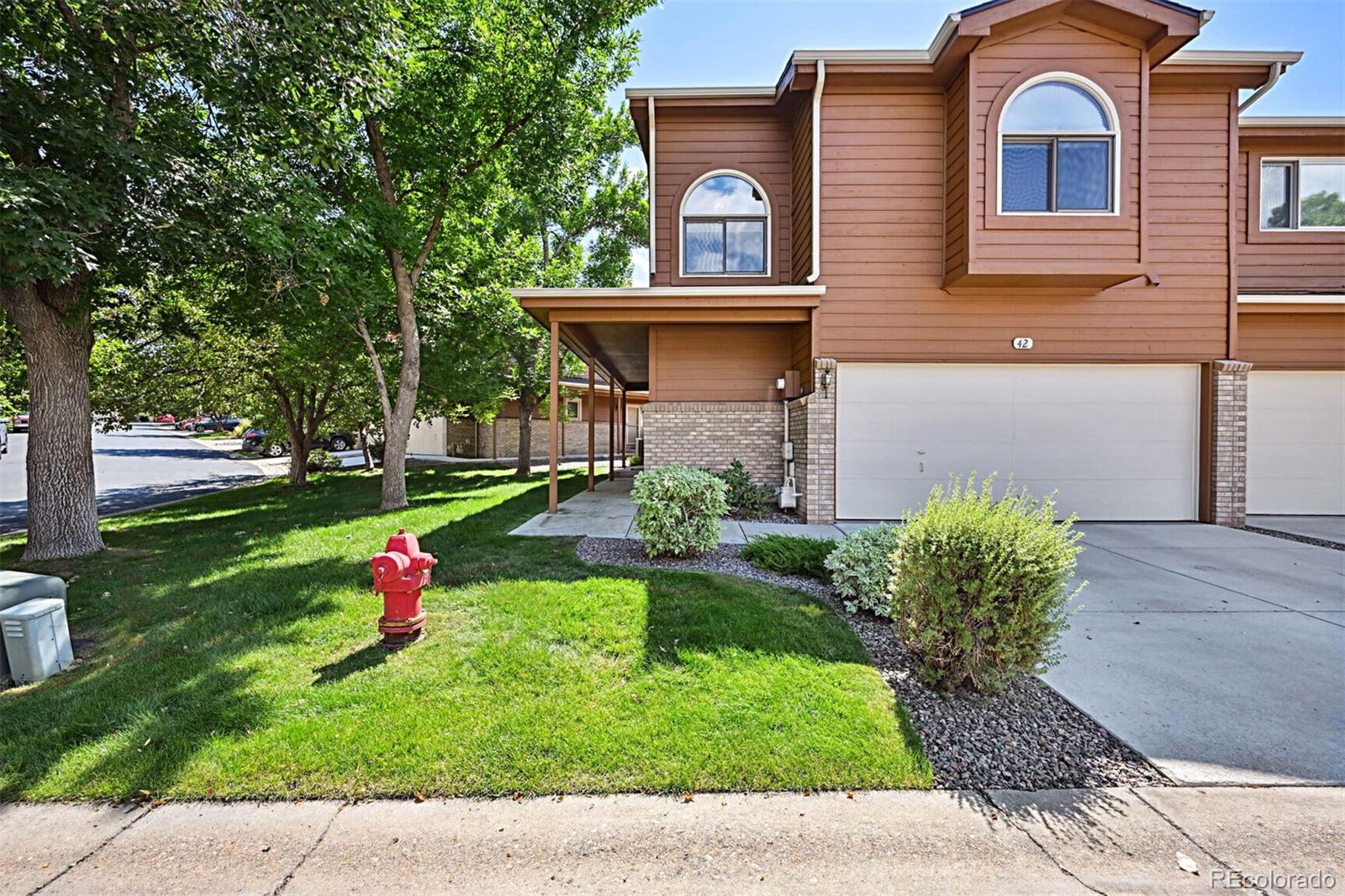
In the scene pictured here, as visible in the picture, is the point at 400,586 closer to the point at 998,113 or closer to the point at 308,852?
the point at 308,852

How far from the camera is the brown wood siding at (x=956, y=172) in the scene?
7555 mm

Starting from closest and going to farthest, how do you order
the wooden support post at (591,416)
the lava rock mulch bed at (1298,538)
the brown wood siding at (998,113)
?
the lava rock mulch bed at (1298,538) < the brown wood siding at (998,113) < the wooden support post at (591,416)

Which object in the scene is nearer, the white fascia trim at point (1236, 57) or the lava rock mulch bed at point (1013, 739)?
the lava rock mulch bed at point (1013, 739)

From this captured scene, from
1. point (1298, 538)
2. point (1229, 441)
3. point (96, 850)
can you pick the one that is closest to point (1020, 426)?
point (1229, 441)

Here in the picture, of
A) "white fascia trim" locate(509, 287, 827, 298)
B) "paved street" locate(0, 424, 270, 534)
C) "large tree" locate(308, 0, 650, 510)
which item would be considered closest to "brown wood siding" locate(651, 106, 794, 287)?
"white fascia trim" locate(509, 287, 827, 298)

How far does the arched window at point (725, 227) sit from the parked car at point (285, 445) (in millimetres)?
24448

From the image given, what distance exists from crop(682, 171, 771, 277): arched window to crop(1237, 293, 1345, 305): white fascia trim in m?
7.08

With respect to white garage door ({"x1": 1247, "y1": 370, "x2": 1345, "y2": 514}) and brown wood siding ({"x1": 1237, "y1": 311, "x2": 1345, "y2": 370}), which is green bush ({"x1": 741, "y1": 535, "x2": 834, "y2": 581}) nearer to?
white garage door ({"x1": 1247, "y1": 370, "x2": 1345, "y2": 514})

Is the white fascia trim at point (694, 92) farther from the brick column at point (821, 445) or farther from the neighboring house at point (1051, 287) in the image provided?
the brick column at point (821, 445)

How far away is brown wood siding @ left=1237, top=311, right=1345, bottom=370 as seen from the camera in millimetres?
8562

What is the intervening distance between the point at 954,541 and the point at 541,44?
33.5ft

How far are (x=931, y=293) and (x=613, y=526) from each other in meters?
5.74

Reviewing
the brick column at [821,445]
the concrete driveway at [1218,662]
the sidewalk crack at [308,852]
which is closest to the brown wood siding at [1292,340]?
the concrete driveway at [1218,662]

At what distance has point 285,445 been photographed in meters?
26.4
